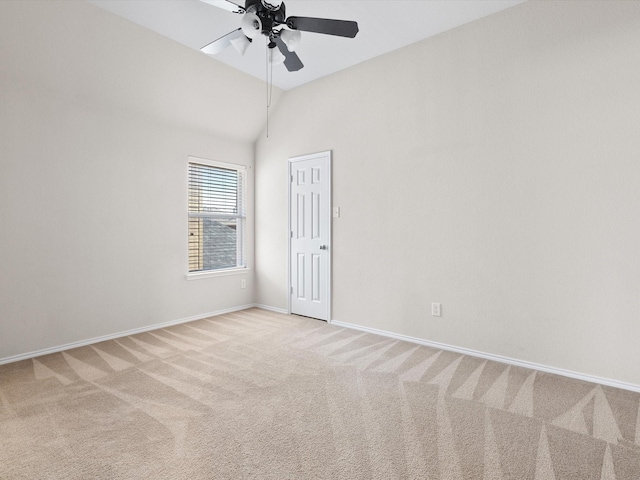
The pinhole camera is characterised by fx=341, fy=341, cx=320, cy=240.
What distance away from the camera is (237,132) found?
4.97m

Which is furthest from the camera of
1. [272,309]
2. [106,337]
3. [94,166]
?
[272,309]

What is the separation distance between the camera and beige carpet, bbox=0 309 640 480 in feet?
5.84

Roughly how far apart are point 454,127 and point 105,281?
159 inches

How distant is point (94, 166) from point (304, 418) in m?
3.36

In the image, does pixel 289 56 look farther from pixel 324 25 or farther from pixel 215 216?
pixel 215 216

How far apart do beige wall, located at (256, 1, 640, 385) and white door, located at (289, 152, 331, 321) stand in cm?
18

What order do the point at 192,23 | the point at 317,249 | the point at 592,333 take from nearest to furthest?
the point at 592,333 < the point at 192,23 < the point at 317,249

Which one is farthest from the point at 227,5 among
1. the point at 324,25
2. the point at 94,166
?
the point at 94,166

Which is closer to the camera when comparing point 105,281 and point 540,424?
point 540,424

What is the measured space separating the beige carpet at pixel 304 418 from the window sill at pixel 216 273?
129cm

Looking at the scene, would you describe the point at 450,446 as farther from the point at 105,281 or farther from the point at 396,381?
the point at 105,281

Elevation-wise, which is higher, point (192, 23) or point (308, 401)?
point (192, 23)

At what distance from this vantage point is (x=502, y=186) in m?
3.12

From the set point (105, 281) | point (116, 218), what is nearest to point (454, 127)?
point (116, 218)
